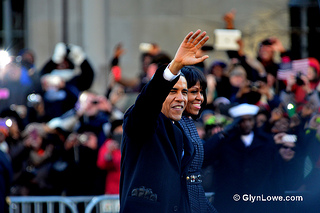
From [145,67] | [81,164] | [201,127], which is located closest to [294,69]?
[201,127]

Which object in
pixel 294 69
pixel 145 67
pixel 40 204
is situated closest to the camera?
pixel 40 204

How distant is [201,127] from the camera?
8234 mm

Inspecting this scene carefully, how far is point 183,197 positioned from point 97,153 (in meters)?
4.55

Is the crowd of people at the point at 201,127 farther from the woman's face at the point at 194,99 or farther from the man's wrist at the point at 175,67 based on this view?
the man's wrist at the point at 175,67

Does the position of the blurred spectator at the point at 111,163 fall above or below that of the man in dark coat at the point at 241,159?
below

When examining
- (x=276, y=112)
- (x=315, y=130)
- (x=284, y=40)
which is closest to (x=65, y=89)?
(x=276, y=112)

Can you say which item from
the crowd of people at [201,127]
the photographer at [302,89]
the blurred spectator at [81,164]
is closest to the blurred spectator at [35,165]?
the crowd of people at [201,127]

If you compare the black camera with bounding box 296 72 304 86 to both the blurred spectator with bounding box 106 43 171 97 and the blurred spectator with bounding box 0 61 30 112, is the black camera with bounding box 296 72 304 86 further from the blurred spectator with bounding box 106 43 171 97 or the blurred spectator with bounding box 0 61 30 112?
the blurred spectator with bounding box 0 61 30 112

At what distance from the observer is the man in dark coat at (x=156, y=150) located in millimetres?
4363

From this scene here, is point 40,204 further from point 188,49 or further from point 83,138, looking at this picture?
point 188,49

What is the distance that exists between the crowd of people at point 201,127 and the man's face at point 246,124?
0.4 inches

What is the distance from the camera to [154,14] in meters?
16.1

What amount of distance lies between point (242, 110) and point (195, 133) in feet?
8.77

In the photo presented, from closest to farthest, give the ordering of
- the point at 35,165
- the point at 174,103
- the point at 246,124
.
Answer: the point at 174,103 → the point at 246,124 → the point at 35,165
